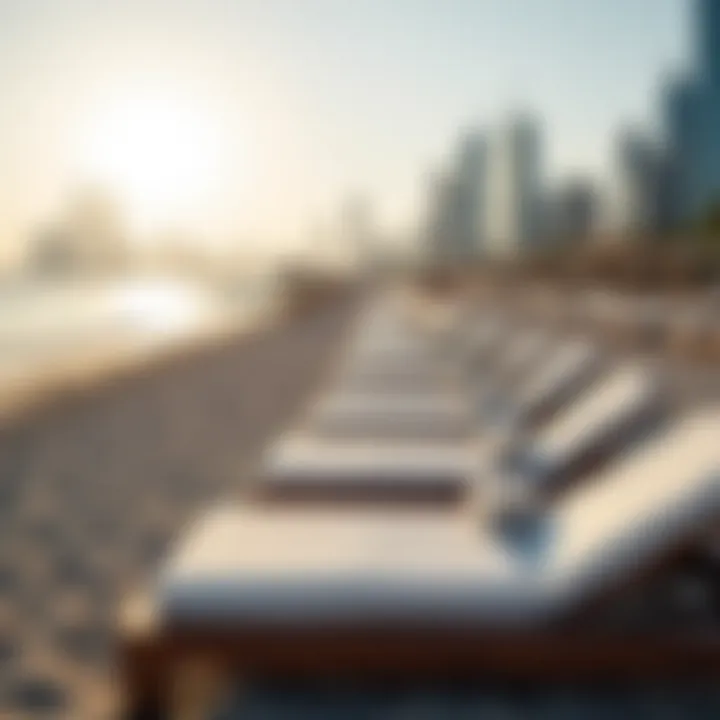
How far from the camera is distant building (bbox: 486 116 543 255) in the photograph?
5550cm

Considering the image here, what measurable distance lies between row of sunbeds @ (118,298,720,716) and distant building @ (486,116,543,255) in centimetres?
4970

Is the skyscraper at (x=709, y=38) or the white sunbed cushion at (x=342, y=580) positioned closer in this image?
the white sunbed cushion at (x=342, y=580)

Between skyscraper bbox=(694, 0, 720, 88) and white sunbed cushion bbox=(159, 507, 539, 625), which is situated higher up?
skyscraper bbox=(694, 0, 720, 88)

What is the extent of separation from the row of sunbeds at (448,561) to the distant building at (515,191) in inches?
1957

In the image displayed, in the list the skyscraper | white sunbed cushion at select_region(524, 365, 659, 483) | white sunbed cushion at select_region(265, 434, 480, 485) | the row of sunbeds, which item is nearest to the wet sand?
the row of sunbeds

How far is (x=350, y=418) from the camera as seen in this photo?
14.7 ft

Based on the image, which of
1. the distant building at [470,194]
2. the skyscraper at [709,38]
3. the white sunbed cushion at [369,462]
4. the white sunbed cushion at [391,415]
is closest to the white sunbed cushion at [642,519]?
the white sunbed cushion at [369,462]

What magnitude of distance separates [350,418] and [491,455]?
0.95 meters

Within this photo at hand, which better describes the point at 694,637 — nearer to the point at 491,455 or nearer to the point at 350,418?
the point at 491,455

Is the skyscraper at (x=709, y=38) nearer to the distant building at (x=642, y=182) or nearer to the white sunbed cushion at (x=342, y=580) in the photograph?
the distant building at (x=642, y=182)

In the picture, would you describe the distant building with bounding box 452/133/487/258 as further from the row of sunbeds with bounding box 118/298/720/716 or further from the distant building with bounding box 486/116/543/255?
the row of sunbeds with bounding box 118/298/720/716

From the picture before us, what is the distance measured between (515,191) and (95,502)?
57940 mm

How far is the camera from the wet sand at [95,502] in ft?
8.77

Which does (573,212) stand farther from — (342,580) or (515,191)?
(342,580)
